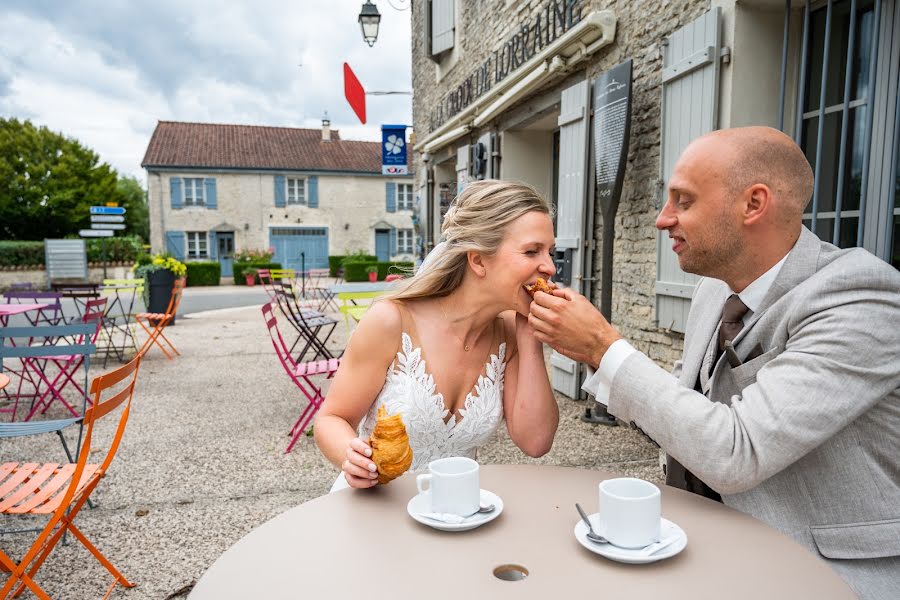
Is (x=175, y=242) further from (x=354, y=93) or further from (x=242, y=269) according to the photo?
(x=354, y=93)

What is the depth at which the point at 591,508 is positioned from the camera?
53.6 inches

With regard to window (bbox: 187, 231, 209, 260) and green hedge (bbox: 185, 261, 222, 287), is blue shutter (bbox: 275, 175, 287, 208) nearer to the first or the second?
window (bbox: 187, 231, 209, 260)

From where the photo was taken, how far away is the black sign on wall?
4516 mm

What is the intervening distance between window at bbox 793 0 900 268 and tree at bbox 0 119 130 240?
38.6 m

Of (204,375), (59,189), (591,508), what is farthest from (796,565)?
(59,189)

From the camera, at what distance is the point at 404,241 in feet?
106

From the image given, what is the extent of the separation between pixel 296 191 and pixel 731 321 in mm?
30710

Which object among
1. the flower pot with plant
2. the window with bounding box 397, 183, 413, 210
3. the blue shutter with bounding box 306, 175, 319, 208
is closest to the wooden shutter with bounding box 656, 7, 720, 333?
the flower pot with plant

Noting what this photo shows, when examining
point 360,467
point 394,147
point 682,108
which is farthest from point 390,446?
point 394,147

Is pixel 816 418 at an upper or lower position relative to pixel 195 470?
upper

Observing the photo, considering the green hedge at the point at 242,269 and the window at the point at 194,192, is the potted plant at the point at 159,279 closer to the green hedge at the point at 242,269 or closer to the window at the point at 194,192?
the green hedge at the point at 242,269

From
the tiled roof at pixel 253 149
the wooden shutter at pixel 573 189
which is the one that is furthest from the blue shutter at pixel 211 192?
the wooden shutter at pixel 573 189

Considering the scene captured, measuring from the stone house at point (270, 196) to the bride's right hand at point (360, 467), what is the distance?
29678mm

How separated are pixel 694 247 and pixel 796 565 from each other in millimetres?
798
